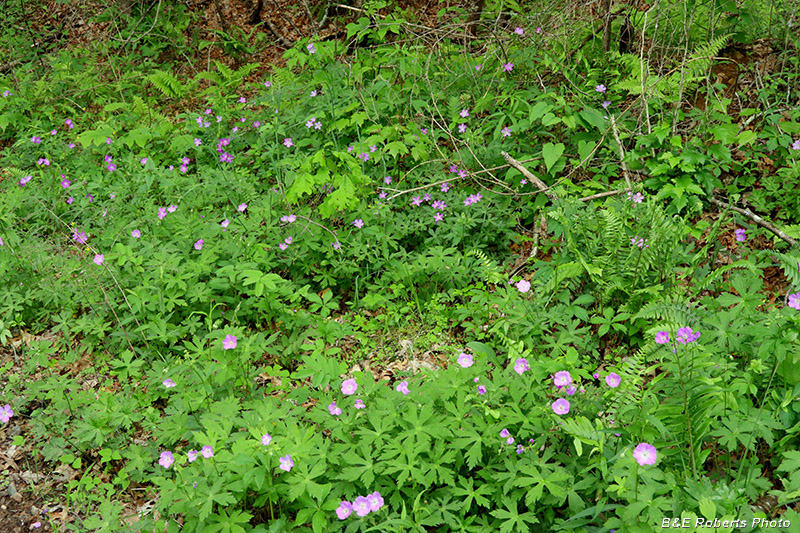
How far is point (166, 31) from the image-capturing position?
7391 mm

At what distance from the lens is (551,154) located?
4051 millimetres

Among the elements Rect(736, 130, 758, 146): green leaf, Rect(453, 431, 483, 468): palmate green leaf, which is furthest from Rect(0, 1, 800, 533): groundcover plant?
Rect(736, 130, 758, 146): green leaf

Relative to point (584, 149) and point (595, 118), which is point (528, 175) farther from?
point (595, 118)

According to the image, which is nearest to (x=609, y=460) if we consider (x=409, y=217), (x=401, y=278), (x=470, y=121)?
(x=401, y=278)

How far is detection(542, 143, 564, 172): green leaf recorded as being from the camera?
13.2 feet

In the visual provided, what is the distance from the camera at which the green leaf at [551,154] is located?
4.02 m

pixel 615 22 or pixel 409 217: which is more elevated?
pixel 615 22

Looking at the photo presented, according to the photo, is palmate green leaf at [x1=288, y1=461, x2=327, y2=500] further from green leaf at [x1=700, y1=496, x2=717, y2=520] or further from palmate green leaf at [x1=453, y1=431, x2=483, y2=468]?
green leaf at [x1=700, y1=496, x2=717, y2=520]

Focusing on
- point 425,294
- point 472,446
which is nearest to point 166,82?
point 425,294

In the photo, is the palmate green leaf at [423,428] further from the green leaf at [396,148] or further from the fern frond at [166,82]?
the fern frond at [166,82]

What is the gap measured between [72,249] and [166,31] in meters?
4.34

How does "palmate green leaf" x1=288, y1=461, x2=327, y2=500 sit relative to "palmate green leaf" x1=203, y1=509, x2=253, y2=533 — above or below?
above

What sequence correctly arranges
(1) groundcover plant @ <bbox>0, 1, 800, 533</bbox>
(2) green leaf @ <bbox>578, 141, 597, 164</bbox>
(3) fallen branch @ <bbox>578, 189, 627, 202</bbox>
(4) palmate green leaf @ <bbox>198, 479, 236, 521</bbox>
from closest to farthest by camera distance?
1. (4) palmate green leaf @ <bbox>198, 479, 236, 521</bbox>
2. (1) groundcover plant @ <bbox>0, 1, 800, 533</bbox>
3. (3) fallen branch @ <bbox>578, 189, 627, 202</bbox>
4. (2) green leaf @ <bbox>578, 141, 597, 164</bbox>

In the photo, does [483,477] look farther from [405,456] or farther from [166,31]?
[166,31]
